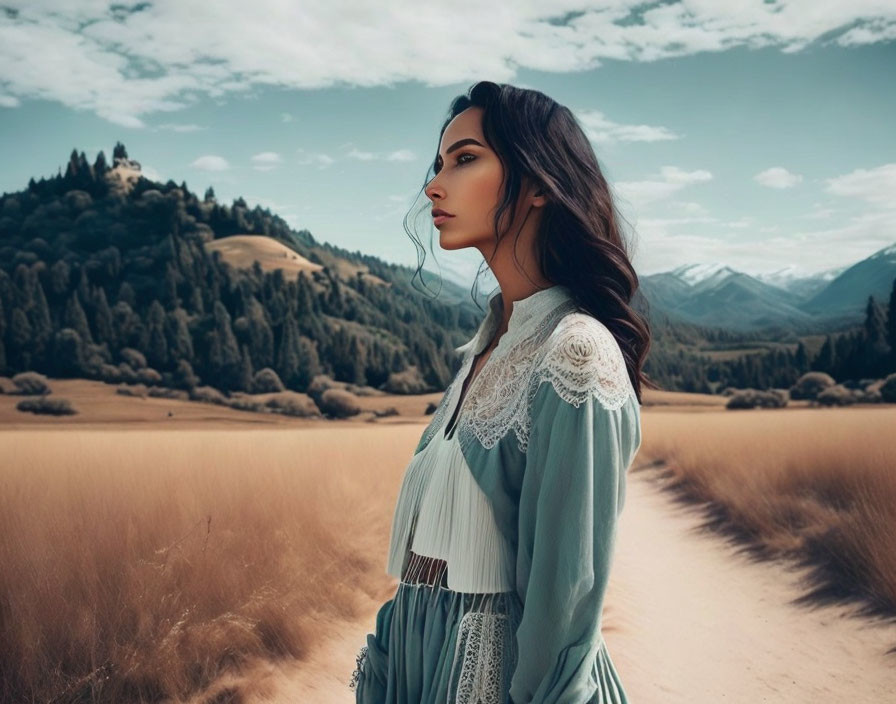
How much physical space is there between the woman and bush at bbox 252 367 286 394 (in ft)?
123

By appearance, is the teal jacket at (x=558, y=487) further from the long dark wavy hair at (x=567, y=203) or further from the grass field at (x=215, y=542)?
the grass field at (x=215, y=542)

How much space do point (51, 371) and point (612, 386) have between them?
41.2 metres

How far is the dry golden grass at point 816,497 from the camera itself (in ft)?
18.4

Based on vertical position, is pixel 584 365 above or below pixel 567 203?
below

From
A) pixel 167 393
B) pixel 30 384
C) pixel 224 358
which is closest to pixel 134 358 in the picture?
pixel 167 393

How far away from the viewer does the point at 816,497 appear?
7410 millimetres

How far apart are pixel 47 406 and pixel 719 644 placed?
92.9 ft

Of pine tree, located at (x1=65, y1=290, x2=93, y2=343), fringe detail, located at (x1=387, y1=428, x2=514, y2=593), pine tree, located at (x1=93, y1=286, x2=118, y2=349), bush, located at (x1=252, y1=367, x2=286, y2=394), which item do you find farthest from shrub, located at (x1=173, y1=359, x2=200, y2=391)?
fringe detail, located at (x1=387, y1=428, x2=514, y2=593)

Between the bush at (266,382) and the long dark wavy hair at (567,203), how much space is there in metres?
37.5

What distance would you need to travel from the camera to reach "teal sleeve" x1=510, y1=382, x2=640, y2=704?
1191 mm

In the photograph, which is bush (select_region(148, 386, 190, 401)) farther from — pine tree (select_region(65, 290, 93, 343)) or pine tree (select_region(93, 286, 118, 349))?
pine tree (select_region(93, 286, 118, 349))

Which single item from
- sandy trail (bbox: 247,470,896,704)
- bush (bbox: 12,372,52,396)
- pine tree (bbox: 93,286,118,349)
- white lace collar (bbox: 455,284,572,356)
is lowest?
sandy trail (bbox: 247,470,896,704)

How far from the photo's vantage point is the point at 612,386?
4.13 feet

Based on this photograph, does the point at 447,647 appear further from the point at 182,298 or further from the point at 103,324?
the point at 182,298
